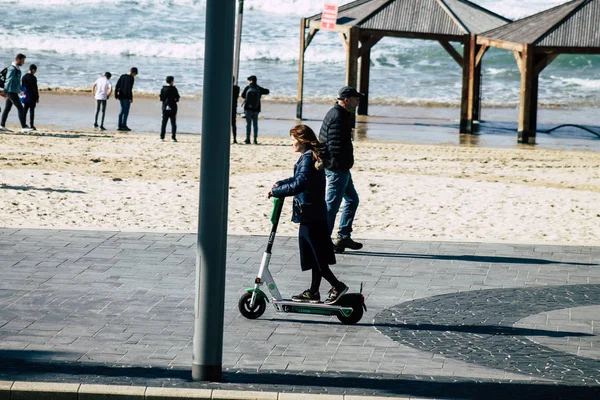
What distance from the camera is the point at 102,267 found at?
9844 mm

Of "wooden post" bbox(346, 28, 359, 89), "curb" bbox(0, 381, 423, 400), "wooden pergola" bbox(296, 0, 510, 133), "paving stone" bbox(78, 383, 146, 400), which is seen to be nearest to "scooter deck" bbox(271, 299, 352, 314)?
"curb" bbox(0, 381, 423, 400)

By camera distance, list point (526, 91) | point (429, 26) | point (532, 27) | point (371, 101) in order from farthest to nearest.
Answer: point (371, 101), point (429, 26), point (532, 27), point (526, 91)

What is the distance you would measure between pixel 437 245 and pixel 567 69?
1559 inches

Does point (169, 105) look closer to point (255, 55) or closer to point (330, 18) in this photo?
point (330, 18)

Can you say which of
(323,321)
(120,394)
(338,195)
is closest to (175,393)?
(120,394)

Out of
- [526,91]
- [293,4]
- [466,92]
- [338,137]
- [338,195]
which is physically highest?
[293,4]

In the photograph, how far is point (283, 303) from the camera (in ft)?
27.1

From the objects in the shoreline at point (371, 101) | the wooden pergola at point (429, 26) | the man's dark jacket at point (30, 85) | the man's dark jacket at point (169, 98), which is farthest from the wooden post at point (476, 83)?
the man's dark jacket at point (30, 85)

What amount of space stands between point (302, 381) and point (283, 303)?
5.37ft

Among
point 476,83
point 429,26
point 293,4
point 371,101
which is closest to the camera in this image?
point 429,26

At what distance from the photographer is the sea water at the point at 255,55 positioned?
38.4 meters

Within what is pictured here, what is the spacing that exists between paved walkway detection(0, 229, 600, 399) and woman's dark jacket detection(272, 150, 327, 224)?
82 centimetres

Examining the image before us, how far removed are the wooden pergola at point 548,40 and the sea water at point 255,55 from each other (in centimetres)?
1042

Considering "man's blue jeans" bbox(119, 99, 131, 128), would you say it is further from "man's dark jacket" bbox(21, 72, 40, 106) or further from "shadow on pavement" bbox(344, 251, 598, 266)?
"shadow on pavement" bbox(344, 251, 598, 266)
